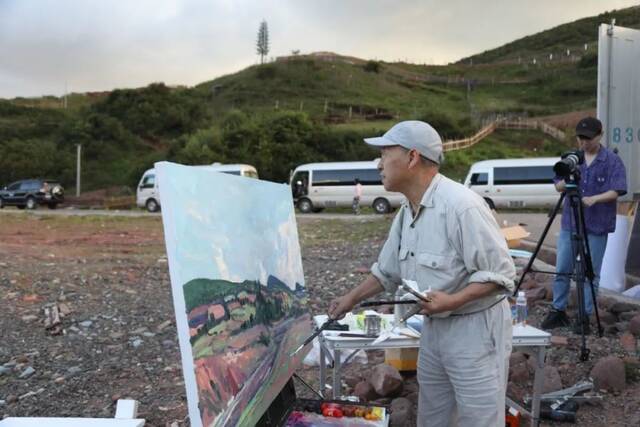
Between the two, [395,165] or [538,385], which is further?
[538,385]

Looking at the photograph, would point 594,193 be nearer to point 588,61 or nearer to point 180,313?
point 180,313

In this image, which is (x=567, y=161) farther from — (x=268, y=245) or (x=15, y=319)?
(x=15, y=319)

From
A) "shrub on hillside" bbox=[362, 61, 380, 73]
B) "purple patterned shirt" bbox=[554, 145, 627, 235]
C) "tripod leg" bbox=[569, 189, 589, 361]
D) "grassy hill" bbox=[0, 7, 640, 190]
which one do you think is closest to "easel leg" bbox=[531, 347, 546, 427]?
"tripod leg" bbox=[569, 189, 589, 361]

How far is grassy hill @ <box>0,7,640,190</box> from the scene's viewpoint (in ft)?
116

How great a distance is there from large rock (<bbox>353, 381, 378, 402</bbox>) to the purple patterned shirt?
6.99ft

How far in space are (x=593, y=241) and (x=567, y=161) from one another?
90 cm

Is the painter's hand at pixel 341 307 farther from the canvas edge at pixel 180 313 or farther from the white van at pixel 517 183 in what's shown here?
the white van at pixel 517 183

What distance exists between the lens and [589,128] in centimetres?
463

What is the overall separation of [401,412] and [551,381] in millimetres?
1147

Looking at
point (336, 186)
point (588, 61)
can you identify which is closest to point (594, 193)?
point (336, 186)

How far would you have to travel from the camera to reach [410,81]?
77125mm

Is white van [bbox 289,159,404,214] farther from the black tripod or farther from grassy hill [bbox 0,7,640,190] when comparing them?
the black tripod

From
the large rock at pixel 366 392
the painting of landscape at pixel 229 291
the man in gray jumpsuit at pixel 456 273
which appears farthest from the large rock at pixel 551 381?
the painting of landscape at pixel 229 291

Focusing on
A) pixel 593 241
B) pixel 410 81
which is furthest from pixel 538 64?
pixel 593 241
